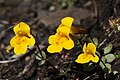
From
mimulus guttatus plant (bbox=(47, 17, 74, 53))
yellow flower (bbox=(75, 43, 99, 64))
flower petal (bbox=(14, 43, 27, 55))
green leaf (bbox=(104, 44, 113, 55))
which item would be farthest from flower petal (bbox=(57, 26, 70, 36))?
green leaf (bbox=(104, 44, 113, 55))

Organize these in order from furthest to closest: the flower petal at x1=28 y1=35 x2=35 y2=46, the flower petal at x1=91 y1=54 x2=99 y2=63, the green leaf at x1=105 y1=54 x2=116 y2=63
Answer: the green leaf at x1=105 y1=54 x2=116 y2=63
the flower petal at x1=28 y1=35 x2=35 y2=46
the flower petal at x1=91 y1=54 x2=99 y2=63

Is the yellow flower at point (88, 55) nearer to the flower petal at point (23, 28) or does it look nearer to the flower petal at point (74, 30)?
the flower petal at point (74, 30)

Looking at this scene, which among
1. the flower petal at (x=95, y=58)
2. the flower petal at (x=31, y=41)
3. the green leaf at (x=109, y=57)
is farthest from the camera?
the green leaf at (x=109, y=57)

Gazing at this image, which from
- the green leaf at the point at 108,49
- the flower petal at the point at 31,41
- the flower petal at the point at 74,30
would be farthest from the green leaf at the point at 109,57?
the flower petal at the point at 31,41

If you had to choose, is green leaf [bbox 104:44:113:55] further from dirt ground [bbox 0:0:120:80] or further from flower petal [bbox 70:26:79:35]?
flower petal [bbox 70:26:79:35]

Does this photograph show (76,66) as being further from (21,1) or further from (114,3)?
(21,1)

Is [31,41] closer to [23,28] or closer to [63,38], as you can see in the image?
[23,28]
